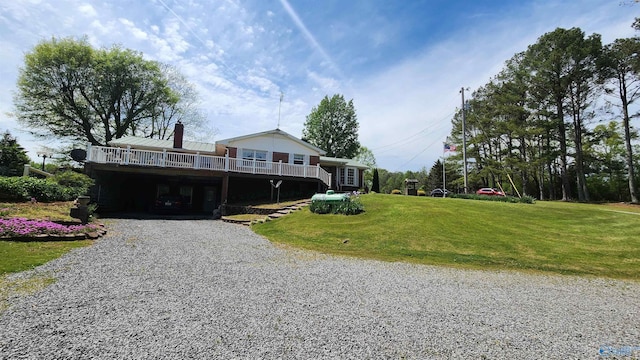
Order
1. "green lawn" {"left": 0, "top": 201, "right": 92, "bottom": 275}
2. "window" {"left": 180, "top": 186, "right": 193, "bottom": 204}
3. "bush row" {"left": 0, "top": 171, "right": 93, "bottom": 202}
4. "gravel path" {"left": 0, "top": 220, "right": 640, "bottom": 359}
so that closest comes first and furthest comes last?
1. "gravel path" {"left": 0, "top": 220, "right": 640, "bottom": 359}
2. "green lawn" {"left": 0, "top": 201, "right": 92, "bottom": 275}
3. "bush row" {"left": 0, "top": 171, "right": 93, "bottom": 202}
4. "window" {"left": 180, "top": 186, "right": 193, "bottom": 204}

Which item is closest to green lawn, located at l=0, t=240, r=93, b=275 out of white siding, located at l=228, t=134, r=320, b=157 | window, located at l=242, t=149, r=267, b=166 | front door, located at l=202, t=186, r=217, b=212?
front door, located at l=202, t=186, r=217, b=212

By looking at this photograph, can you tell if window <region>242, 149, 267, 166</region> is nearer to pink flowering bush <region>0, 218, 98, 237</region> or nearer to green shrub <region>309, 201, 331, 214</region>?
green shrub <region>309, 201, 331, 214</region>

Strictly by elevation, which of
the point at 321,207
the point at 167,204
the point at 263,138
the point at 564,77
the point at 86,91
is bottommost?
the point at 167,204

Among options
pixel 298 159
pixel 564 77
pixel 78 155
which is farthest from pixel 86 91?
pixel 564 77

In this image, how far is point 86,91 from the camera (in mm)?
28547

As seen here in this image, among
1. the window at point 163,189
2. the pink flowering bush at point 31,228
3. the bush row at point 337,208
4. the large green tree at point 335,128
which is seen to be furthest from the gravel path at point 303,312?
the large green tree at point 335,128

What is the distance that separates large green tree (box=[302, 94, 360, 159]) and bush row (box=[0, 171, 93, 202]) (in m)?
34.7

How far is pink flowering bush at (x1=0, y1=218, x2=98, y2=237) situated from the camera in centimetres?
760

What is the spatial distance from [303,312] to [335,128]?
44122 millimetres

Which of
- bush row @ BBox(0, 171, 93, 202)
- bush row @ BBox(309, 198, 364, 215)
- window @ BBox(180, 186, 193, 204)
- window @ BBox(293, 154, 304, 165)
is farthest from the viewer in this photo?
window @ BBox(293, 154, 304, 165)

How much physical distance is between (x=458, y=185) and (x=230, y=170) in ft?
119

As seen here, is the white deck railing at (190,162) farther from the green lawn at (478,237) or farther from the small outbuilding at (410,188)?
the small outbuilding at (410,188)

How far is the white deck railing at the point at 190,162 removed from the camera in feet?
52.9

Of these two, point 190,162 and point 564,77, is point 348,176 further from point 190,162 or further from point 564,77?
point 564,77
